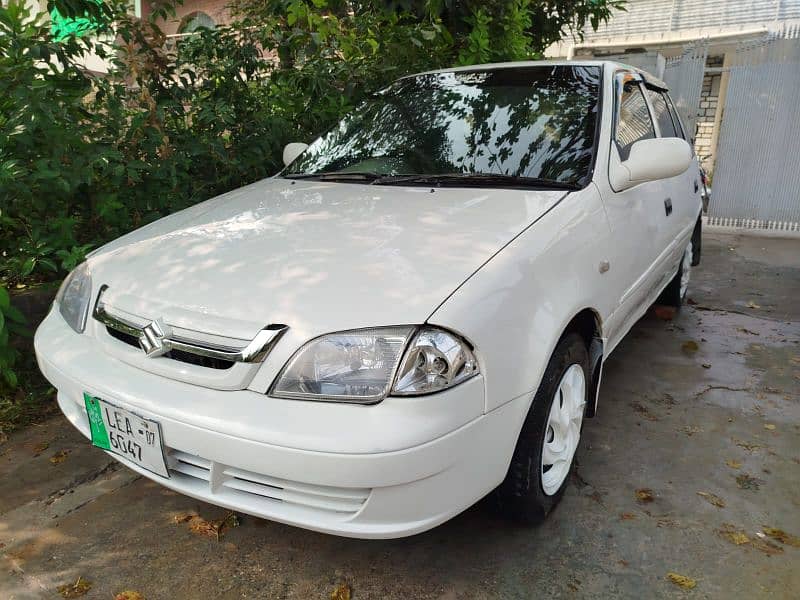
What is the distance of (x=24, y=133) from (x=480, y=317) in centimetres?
234

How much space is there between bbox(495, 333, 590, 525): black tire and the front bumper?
0.14 meters

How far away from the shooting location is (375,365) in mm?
1538

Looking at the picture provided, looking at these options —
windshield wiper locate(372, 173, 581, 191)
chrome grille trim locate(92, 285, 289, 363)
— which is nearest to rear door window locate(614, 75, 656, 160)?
windshield wiper locate(372, 173, 581, 191)

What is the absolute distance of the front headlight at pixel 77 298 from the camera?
2043mm

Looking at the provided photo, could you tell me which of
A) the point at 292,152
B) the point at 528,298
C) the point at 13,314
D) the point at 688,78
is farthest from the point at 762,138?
the point at 13,314

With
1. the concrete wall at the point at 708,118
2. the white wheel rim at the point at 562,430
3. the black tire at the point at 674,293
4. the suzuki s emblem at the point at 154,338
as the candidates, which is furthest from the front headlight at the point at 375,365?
the concrete wall at the point at 708,118

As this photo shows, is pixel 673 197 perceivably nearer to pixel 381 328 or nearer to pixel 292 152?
pixel 292 152

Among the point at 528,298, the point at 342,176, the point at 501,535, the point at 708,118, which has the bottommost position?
the point at 501,535

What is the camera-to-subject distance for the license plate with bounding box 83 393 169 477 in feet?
5.50

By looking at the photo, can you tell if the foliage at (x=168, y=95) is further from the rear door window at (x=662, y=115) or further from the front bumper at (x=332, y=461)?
the front bumper at (x=332, y=461)

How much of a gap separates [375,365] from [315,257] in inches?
18.1

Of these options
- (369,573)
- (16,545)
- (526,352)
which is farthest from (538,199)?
(16,545)

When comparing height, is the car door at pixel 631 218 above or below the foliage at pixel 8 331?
above

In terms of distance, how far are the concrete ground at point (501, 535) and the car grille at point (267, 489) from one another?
1.32 feet
